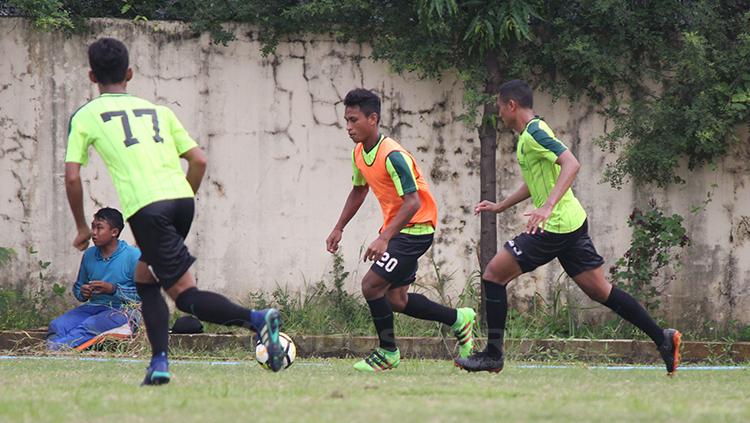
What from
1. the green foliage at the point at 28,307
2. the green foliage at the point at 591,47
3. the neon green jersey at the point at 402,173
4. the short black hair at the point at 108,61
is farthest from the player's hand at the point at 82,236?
the green foliage at the point at 591,47

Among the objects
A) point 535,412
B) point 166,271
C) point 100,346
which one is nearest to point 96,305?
point 100,346

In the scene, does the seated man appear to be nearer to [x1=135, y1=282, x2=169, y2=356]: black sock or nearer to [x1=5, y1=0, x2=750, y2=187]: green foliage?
[x1=5, y1=0, x2=750, y2=187]: green foliage

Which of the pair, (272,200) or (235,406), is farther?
(272,200)

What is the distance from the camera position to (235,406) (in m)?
5.20

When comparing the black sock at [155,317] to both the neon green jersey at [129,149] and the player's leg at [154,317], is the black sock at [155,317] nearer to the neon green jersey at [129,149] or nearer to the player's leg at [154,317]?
the player's leg at [154,317]

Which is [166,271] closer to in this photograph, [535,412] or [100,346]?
[535,412]

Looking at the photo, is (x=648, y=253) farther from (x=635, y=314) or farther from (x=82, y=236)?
(x=82, y=236)

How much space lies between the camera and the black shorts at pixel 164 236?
6.26m

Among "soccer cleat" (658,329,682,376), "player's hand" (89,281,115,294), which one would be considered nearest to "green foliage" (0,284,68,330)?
"player's hand" (89,281,115,294)

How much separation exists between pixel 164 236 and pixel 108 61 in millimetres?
936

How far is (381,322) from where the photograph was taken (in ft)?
27.2

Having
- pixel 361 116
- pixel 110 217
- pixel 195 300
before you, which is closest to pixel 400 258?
pixel 361 116

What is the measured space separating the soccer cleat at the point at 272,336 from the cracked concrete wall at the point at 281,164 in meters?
4.81

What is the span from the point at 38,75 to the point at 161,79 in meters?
1.09
